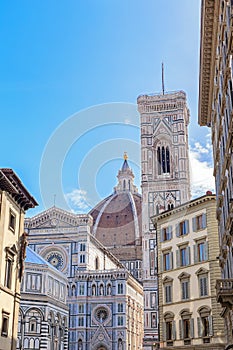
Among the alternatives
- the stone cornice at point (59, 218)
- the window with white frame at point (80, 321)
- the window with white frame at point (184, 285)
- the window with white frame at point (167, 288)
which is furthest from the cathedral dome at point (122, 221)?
the window with white frame at point (184, 285)

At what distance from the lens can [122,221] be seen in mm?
132875

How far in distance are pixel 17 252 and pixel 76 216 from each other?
5492 cm

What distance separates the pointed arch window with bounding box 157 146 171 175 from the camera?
83438mm

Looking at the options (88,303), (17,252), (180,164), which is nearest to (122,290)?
(88,303)

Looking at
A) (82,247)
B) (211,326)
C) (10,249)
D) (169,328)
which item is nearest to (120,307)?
(82,247)

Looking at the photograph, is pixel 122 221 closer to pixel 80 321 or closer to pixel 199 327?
pixel 80 321

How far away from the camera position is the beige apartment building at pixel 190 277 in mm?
31578

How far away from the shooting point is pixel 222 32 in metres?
21.3

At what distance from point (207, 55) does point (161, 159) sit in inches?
2319

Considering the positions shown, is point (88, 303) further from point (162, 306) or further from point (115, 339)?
point (162, 306)

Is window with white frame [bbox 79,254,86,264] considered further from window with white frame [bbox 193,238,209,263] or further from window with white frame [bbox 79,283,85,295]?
window with white frame [bbox 193,238,209,263]

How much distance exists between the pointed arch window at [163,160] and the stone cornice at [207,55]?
5119cm

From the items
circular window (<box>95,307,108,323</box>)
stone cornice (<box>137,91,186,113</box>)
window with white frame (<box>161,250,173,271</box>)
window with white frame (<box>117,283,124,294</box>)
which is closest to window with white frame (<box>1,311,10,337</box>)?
window with white frame (<box>161,250,173,271</box>)

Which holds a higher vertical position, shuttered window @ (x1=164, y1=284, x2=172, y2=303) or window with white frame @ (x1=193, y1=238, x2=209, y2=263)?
window with white frame @ (x1=193, y1=238, x2=209, y2=263)
